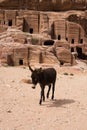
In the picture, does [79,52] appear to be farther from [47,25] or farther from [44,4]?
[44,4]

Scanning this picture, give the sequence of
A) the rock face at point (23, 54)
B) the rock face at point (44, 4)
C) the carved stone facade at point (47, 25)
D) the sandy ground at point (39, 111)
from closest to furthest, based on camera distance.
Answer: the sandy ground at point (39, 111) → the rock face at point (23, 54) → the carved stone facade at point (47, 25) → the rock face at point (44, 4)

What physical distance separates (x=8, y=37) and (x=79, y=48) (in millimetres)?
17312

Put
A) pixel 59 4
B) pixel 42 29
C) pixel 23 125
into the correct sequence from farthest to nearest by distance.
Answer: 1. pixel 59 4
2. pixel 42 29
3. pixel 23 125

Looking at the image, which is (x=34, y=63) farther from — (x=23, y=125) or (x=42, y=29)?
(x=23, y=125)

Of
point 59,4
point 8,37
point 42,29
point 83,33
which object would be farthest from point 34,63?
point 59,4

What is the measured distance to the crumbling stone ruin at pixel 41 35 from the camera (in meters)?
39.0

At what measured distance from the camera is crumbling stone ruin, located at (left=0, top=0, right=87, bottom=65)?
1537 inches

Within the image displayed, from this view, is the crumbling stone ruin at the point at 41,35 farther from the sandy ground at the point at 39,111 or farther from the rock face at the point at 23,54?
the sandy ground at the point at 39,111

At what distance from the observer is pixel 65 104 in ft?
44.4

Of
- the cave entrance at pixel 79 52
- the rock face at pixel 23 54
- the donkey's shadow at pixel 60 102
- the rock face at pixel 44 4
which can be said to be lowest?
the cave entrance at pixel 79 52

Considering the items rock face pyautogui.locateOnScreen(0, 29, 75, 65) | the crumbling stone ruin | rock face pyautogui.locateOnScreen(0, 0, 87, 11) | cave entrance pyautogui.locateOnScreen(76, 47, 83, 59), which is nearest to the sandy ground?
rock face pyautogui.locateOnScreen(0, 29, 75, 65)

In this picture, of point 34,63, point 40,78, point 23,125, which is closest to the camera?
point 23,125

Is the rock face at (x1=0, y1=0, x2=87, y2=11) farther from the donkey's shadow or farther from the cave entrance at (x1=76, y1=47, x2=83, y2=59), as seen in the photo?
the donkey's shadow

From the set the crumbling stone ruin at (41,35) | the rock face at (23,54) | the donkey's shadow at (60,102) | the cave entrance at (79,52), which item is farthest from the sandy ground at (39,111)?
the cave entrance at (79,52)
